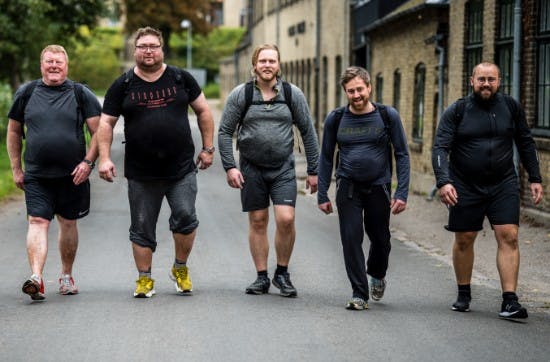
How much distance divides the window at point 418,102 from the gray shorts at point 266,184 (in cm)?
1427

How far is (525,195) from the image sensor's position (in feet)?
53.9

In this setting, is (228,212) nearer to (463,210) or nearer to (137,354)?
(463,210)

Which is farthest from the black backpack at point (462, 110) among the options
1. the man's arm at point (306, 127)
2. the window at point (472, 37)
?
the window at point (472, 37)

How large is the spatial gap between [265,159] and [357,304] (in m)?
1.29

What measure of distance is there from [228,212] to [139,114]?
8.73 m

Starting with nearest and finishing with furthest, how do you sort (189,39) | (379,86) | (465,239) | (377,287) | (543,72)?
1. (465,239)
2. (377,287)
3. (543,72)
4. (379,86)
5. (189,39)

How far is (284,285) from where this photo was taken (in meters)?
9.23

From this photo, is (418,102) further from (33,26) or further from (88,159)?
(88,159)

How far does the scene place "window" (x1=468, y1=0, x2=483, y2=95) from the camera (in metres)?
19.1

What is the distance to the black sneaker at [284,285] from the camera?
30.1 feet

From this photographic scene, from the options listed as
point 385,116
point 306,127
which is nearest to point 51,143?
point 306,127

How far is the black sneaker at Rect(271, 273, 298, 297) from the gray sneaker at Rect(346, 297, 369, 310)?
0.67 m

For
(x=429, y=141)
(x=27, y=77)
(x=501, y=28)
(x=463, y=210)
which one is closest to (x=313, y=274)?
(x=463, y=210)

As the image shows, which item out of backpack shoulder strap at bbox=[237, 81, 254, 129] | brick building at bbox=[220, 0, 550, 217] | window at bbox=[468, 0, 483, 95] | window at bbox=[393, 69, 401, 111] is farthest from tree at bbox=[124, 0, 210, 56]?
backpack shoulder strap at bbox=[237, 81, 254, 129]
